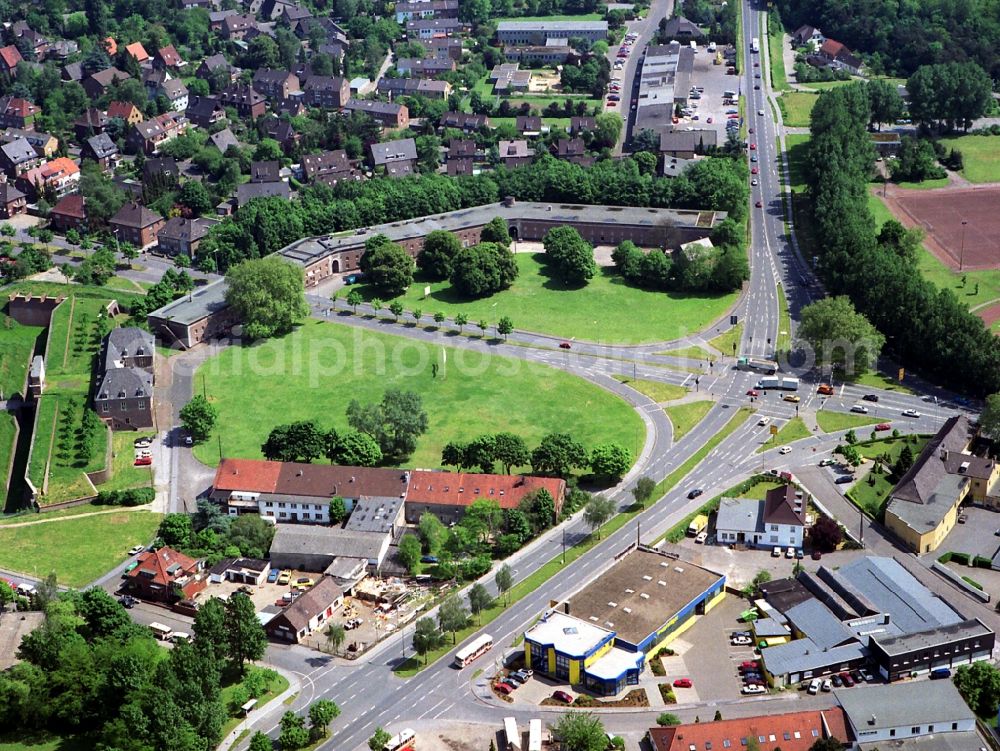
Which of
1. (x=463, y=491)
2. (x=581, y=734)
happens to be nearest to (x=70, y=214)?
(x=463, y=491)

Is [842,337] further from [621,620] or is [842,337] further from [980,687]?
[980,687]

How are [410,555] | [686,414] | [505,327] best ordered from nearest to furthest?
[410,555] < [686,414] < [505,327]

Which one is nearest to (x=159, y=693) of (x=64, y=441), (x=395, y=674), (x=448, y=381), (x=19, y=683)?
(x=19, y=683)

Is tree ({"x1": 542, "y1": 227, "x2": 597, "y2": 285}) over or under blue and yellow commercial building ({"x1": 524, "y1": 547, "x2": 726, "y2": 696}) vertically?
over

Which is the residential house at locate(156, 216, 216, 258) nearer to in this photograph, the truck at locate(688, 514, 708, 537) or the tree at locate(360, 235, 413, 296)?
the tree at locate(360, 235, 413, 296)

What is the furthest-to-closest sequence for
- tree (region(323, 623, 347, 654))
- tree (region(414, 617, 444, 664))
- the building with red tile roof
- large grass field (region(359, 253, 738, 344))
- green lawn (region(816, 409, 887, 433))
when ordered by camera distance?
large grass field (region(359, 253, 738, 344)), green lawn (region(816, 409, 887, 433)), tree (region(323, 623, 347, 654)), tree (region(414, 617, 444, 664)), the building with red tile roof

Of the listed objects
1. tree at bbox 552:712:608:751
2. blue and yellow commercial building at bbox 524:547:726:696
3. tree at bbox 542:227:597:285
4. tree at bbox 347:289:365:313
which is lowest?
tree at bbox 552:712:608:751

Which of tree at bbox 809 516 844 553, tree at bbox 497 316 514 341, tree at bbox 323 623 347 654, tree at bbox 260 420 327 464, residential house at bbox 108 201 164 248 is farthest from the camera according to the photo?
residential house at bbox 108 201 164 248

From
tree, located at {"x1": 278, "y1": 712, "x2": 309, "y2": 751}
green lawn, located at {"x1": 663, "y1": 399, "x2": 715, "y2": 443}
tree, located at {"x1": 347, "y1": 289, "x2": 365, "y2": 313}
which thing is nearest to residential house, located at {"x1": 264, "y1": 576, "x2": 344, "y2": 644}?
tree, located at {"x1": 278, "y1": 712, "x2": 309, "y2": 751}
